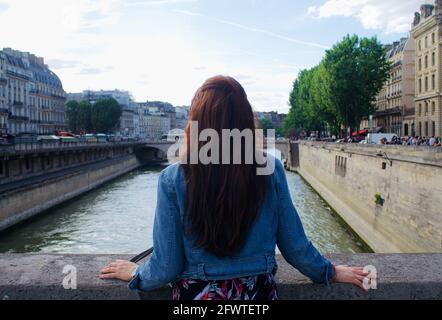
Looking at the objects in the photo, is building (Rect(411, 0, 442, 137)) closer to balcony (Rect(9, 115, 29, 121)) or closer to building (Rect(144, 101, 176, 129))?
balcony (Rect(9, 115, 29, 121))

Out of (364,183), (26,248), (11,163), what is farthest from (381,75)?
(26,248)

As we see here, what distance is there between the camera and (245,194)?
199 centimetres

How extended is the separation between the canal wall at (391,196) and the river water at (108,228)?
935 mm

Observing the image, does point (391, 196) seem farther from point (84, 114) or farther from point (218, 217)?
point (84, 114)

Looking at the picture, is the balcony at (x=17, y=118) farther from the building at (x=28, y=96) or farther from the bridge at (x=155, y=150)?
the bridge at (x=155, y=150)

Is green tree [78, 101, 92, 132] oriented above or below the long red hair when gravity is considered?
above

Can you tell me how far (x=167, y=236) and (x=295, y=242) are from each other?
0.54 m

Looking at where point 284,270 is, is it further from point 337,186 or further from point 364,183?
point 337,186

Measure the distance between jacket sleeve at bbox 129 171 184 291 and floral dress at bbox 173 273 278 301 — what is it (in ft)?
0.26

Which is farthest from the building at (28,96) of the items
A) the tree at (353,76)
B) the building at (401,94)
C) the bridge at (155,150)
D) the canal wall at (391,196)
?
the building at (401,94)

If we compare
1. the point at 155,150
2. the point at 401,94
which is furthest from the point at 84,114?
the point at 401,94

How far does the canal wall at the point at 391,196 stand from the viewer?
1579cm

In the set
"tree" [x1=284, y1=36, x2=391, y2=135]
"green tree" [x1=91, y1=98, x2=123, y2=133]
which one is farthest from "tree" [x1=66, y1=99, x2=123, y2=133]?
"tree" [x1=284, y1=36, x2=391, y2=135]

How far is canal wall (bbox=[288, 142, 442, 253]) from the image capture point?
15.8m
